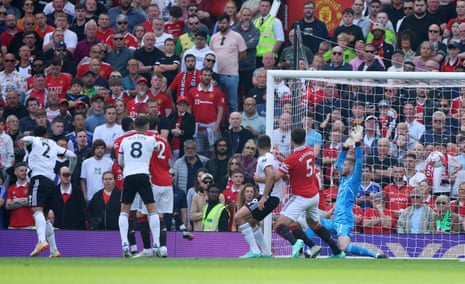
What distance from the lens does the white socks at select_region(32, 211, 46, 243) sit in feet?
54.6

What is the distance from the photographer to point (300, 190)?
15664mm

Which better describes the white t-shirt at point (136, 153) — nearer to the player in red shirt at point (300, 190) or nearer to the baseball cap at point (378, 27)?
the player in red shirt at point (300, 190)

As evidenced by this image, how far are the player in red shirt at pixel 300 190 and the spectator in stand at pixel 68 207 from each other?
4.23 meters

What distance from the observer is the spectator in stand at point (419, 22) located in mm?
20703

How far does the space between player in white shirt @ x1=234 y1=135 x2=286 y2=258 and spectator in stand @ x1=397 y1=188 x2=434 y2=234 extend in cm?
246

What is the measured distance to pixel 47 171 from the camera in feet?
55.7

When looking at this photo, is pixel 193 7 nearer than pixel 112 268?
No

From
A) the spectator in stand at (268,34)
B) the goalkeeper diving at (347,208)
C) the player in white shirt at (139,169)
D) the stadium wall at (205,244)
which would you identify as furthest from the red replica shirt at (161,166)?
the spectator in stand at (268,34)

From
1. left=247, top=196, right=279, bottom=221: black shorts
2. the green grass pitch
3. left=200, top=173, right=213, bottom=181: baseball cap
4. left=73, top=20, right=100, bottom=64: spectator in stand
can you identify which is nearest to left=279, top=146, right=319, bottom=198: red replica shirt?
left=247, top=196, right=279, bottom=221: black shorts

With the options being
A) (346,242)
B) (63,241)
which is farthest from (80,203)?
(346,242)

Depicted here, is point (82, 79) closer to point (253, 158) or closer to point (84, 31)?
point (84, 31)

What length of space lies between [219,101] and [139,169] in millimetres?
5115

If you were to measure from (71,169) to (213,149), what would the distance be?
2.69 m

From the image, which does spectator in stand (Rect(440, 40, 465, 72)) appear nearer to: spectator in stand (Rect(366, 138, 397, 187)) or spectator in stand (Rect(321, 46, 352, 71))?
spectator in stand (Rect(321, 46, 352, 71))
